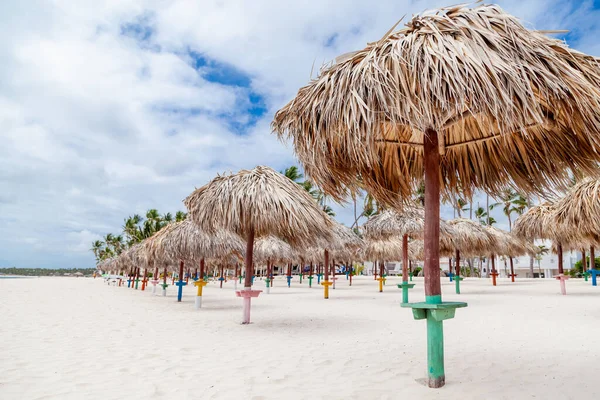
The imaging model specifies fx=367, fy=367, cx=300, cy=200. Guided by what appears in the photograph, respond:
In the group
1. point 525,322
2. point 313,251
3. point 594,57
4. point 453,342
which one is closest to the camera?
point 594,57

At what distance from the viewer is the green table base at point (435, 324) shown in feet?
10.5

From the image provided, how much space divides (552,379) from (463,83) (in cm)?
317

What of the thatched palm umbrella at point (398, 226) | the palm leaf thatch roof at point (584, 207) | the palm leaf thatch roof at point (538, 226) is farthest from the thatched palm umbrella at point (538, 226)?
the palm leaf thatch roof at point (584, 207)

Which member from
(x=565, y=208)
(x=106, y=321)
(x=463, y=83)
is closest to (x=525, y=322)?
(x=565, y=208)

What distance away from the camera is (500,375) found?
3.84 m

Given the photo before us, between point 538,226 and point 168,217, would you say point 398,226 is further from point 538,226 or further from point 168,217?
point 168,217

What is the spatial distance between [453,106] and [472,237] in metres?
16.5

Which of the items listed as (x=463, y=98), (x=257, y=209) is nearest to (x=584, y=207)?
(x=257, y=209)

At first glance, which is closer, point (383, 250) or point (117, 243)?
point (383, 250)

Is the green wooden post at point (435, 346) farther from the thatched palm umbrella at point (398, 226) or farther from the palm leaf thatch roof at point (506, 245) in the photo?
the palm leaf thatch roof at point (506, 245)

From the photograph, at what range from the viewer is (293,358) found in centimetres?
473

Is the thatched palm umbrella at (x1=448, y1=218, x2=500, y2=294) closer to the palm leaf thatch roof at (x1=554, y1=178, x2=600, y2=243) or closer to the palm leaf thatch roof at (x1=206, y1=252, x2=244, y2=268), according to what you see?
the palm leaf thatch roof at (x1=554, y1=178, x2=600, y2=243)

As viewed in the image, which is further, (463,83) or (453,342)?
(453,342)

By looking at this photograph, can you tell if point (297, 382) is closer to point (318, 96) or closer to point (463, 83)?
point (318, 96)
